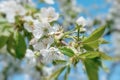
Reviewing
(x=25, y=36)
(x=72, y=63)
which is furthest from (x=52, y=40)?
(x=25, y=36)

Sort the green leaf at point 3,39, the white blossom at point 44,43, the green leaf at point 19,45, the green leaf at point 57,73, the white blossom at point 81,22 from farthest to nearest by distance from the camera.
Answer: the green leaf at point 3,39
the green leaf at point 19,45
the green leaf at point 57,73
the white blossom at point 81,22
the white blossom at point 44,43

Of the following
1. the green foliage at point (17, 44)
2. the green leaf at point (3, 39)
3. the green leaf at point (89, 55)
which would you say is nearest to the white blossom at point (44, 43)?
the green leaf at point (89, 55)

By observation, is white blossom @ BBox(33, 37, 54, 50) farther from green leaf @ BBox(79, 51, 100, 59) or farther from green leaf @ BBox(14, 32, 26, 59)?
green leaf @ BBox(14, 32, 26, 59)

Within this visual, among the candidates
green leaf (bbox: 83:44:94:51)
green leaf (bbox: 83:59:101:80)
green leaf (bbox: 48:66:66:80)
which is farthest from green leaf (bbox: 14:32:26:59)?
green leaf (bbox: 83:44:94:51)

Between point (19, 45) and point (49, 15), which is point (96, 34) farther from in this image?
point (19, 45)

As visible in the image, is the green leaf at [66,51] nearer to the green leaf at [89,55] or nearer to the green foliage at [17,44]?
the green leaf at [89,55]

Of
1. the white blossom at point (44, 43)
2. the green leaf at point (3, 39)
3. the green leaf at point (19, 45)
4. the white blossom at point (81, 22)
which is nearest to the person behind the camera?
the white blossom at point (44, 43)
